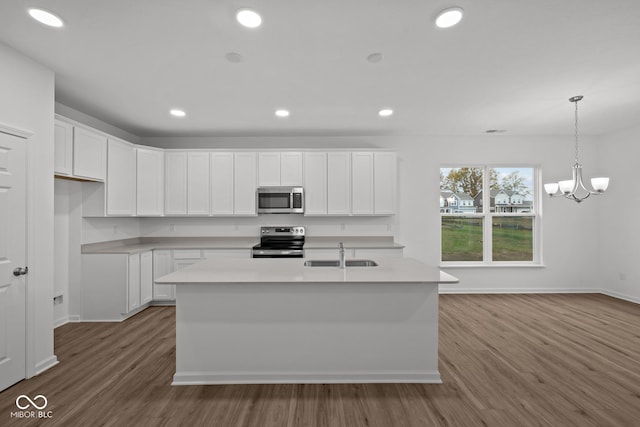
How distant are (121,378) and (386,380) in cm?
→ 223

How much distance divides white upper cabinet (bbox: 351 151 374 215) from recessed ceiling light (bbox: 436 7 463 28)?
2.77 m

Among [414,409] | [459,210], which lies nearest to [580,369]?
Result: [414,409]

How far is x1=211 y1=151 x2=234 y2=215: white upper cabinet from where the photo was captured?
190 inches

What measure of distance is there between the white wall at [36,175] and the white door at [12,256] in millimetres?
51

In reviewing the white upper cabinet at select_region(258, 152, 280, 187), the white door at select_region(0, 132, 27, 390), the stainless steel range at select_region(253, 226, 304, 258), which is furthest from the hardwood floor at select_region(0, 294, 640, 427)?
the white upper cabinet at select_region(258, 152, 280, 187)

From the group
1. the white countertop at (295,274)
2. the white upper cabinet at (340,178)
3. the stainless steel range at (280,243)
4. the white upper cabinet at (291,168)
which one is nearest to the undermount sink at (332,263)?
the white countertop at (295,274)

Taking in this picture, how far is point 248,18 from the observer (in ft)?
6.66

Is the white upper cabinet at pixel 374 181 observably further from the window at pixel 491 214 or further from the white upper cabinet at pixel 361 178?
the window at pixel 491 214

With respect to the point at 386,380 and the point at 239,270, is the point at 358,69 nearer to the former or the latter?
the point at 239,270

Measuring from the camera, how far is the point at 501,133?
5035mm

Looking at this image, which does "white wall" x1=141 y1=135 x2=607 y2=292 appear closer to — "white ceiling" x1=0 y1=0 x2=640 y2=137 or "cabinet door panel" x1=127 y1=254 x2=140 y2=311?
"white ceiling" x1=0 y1=0 x2=640 y2=137

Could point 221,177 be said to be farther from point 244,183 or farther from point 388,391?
point 388,391

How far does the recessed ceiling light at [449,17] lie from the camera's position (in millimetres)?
1938

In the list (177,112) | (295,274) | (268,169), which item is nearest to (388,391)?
(295,274)
